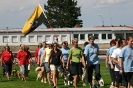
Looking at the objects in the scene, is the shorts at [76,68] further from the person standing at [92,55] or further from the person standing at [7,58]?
the person standing at [7,58]

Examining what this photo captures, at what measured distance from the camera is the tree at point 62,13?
10954 cm

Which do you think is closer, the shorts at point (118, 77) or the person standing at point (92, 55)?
the shorts at point (118, 77)

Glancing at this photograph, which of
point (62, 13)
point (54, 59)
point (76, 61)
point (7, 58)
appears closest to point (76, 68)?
point (76, 61)

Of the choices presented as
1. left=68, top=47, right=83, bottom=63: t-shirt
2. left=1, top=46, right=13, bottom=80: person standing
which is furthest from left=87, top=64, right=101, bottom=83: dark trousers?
left=1, top=46, right=13, bottom=80: person standing

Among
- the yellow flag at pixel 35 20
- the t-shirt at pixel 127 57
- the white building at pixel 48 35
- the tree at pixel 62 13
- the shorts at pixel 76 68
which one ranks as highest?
the tree at pixel 62 13

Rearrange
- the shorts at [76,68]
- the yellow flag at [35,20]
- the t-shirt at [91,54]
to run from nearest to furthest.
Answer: the t-shirt at [91,54]
the shorts at [76,68]
the yellow flag at [35,20]

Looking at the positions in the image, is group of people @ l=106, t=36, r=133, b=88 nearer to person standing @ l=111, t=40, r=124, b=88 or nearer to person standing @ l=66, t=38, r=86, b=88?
person standing @ l=111, t=40, r=124, b=88

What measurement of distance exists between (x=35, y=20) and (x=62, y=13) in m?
87.3

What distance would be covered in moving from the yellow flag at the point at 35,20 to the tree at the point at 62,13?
271 feet

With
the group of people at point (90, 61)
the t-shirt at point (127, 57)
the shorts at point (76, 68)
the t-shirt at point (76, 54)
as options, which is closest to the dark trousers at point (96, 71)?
the group of people at point (90, 61)

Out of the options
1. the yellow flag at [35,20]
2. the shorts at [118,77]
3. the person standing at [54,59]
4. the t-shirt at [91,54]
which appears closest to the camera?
the shorts at [118,77]

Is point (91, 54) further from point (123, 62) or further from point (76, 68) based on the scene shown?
point (123, 62)

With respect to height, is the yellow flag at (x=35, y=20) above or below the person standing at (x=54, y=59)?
above

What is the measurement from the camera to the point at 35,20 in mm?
25453
